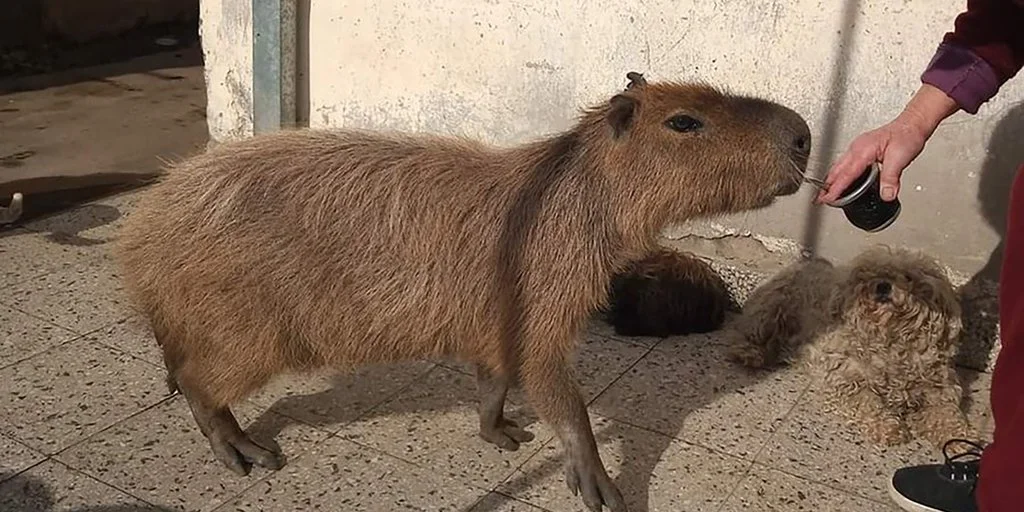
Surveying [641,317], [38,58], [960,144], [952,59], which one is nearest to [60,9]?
[38,58]

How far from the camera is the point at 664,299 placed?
409cm

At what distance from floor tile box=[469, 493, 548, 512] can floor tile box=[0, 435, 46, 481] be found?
133 cm

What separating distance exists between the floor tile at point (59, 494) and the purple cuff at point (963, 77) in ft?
7.59

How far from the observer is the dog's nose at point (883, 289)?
3.45 metres

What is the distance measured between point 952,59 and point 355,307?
1625 mm

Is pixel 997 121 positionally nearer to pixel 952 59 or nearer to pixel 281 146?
pixel 952 59

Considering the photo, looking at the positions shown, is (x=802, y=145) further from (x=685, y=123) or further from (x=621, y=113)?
(x=621, y=113)

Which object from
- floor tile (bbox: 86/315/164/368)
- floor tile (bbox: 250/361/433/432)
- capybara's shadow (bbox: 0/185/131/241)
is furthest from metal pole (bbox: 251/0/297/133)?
floor tile (bbox: 250/361/433/432)

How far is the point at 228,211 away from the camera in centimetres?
282

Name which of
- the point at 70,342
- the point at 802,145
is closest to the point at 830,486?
the point at 802,145

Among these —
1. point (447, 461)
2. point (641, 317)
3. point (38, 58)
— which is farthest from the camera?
point (38, 58)

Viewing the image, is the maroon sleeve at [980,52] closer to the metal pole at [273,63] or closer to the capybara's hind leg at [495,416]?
the capybara's hind leg at [495,416]

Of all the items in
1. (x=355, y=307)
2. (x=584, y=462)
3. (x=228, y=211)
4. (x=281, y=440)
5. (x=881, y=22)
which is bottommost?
(x=281, y=440)

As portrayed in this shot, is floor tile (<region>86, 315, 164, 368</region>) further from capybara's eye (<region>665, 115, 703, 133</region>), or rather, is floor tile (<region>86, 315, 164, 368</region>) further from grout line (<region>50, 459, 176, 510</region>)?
capybara's eye (<region>665, 115, 703, 133</region>)
